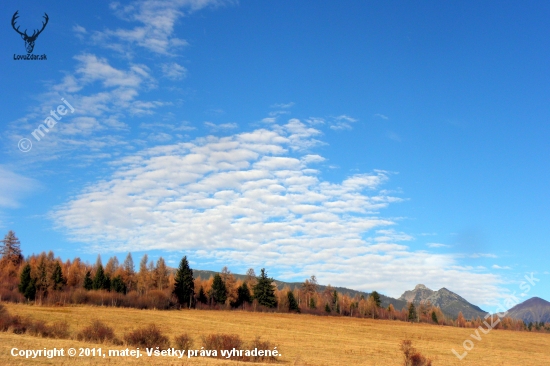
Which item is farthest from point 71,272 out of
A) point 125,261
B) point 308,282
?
point 308,282

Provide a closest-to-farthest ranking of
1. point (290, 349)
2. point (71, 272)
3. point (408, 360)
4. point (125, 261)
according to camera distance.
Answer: point (408, 360)
point (290, 349)
point (71, 272)
point (125, 261)

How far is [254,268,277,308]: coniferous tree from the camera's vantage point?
120812mm

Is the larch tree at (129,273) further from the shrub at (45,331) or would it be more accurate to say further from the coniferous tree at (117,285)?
the shrub at (45,331)

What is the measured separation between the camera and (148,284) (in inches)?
4985

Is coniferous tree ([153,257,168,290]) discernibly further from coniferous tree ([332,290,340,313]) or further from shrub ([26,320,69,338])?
shrub ([26,320,69,338])

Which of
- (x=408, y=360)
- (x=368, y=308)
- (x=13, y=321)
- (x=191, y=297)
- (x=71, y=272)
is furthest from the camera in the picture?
(x=368, y=308)

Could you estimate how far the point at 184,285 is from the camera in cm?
10950

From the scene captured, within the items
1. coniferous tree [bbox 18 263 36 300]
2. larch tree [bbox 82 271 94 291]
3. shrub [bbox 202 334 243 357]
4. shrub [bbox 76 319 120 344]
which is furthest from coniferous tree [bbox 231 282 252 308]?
shrub [bbox 202 334 243 357]

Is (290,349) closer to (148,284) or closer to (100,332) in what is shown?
(100,332)

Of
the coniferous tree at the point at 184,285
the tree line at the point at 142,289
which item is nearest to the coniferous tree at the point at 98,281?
the tree line at the point at 142,289

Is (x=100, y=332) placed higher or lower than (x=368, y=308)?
higher

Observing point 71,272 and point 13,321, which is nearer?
point 13,321

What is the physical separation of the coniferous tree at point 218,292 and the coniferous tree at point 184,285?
31.0 feet

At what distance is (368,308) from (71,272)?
106 meters
